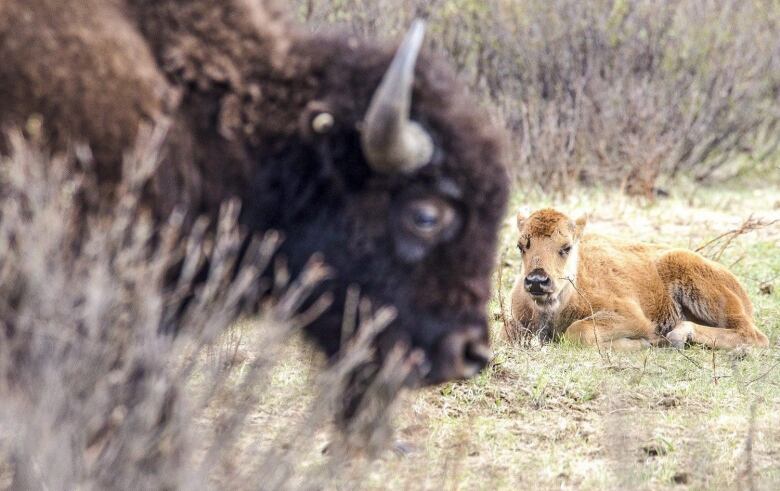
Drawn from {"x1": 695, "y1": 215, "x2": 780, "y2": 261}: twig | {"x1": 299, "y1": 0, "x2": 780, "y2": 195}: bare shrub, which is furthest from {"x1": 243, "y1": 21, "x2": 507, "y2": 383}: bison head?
{"x1": 299, "y1": 0, "x2": 780, "y2": 195}: bare shrub

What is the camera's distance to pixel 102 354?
2834 mm

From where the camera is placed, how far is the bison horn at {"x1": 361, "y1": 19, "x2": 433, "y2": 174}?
327cm

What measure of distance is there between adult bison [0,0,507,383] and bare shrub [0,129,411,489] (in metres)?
0.26

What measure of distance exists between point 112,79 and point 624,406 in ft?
11.1

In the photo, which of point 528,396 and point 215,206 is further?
point 528,396

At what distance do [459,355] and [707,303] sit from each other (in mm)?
4614

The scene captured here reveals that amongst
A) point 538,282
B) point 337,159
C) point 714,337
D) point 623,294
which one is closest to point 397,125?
point 337,159

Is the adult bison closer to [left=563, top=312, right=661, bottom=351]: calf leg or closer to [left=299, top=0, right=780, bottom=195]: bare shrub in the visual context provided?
[left=563, top=312, right=661, bottom=351]: calf leg

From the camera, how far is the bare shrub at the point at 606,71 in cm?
1256

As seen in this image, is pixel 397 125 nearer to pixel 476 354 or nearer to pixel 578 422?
pixel 476 354

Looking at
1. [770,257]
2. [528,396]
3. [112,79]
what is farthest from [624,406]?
[770,257]

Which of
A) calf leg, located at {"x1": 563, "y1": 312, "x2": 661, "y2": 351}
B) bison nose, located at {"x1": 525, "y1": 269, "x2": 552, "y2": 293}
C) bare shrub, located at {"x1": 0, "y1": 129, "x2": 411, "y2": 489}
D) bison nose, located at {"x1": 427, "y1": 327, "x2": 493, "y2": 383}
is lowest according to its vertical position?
calf leg, located at {"x1": 563, "y1": 312, "x2": 661, "y2": 351}

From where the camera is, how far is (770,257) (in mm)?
9688

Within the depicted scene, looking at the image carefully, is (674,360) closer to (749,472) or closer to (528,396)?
(528,396)
